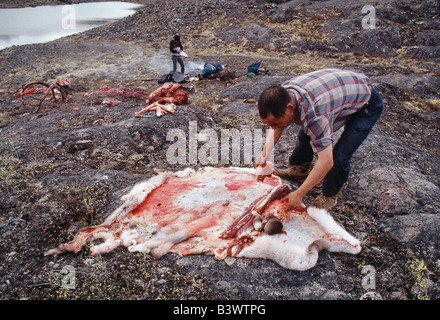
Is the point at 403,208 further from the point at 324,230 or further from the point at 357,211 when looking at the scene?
the point at 324,230

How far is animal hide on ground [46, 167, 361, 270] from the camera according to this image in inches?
85.0

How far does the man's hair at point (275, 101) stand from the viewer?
1.76 metres

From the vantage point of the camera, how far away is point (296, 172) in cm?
312

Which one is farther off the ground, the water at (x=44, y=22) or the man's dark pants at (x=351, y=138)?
the water at (x=44, y=22)

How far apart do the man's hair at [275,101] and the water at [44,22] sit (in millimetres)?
18174

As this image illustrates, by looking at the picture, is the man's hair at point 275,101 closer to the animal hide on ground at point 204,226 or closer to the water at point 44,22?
the animal hide on ground at point 204,226

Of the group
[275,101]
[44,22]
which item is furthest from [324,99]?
[44,22]

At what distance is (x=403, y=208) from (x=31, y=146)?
4522 millimetres

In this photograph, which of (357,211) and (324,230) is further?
(357,211)

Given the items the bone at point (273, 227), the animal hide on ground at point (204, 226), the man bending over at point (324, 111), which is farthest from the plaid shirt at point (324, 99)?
the animal hide on ground at point (204, 226)

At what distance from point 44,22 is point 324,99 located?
2769 centimetres

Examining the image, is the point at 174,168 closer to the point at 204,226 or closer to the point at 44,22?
the point at 204,226

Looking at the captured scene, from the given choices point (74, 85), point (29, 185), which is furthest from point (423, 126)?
point (74, 85)

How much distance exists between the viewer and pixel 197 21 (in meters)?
15.1
